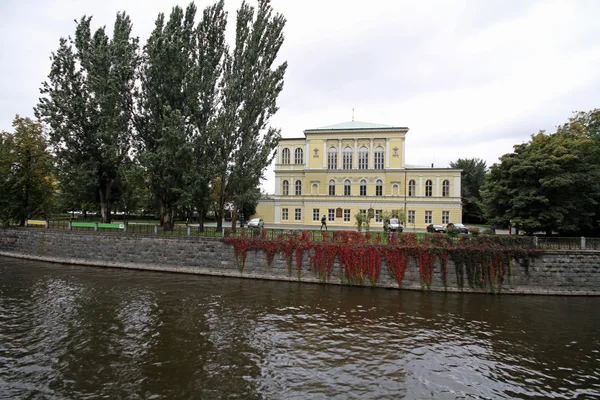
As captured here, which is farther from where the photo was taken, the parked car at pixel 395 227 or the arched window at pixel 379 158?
the arched window at pixel 379 158

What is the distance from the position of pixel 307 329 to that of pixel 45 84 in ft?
91.6

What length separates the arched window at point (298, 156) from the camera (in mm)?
45281

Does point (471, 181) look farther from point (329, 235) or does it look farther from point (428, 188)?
point (329, 235)

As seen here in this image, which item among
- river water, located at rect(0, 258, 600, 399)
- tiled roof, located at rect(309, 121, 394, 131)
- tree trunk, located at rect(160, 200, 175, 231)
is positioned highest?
tiled roof, located at rect(309, 121, 394, 131)

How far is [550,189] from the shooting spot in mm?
20938

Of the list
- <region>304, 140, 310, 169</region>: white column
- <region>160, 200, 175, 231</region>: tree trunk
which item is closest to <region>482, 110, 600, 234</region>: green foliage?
<region>160, 200, 175, 231</region>: tree trunk

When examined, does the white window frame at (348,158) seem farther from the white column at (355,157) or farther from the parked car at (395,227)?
the parked car at (395,227)

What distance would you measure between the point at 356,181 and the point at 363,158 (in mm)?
3495

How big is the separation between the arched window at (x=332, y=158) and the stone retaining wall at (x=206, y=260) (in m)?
26.7

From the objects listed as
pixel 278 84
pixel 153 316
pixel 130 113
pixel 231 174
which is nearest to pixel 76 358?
pixel 153 316

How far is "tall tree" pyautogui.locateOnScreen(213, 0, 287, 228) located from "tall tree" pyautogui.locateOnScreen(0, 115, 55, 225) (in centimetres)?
1610

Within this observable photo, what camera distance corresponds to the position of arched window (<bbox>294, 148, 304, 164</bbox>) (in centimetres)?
A: 4528

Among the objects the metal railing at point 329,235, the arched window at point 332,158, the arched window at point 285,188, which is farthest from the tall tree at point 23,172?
the arched window at point 332,158

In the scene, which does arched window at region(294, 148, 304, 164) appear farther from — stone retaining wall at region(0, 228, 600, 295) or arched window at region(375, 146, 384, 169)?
stone retaining wall at region(0, 228, 600, 295)
